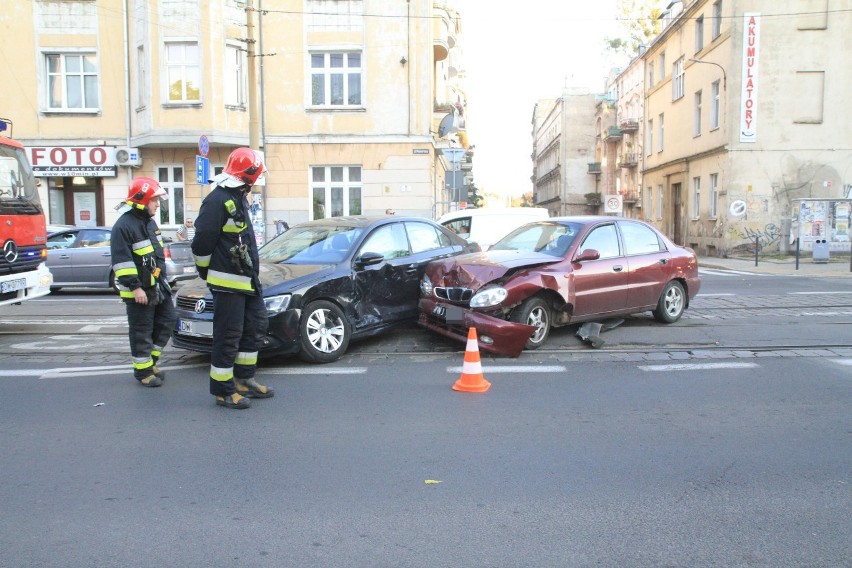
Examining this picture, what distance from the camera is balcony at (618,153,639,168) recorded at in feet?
145

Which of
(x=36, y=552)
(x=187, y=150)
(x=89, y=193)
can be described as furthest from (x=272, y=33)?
(x=36, y=552)

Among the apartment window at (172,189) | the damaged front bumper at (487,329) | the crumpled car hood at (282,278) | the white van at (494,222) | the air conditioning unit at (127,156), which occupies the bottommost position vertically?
the damaged front bumper at (487,329)

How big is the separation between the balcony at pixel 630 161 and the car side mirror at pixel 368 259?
130 feet

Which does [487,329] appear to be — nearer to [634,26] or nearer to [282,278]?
[282,278]

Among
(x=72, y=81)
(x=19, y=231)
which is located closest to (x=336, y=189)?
(x=72, y=81)

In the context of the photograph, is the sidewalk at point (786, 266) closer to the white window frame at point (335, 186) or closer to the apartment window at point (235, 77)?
the white window frame at point (335, 186)

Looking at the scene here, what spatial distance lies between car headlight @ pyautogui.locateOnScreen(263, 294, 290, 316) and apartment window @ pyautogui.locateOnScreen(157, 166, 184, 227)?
717 inches

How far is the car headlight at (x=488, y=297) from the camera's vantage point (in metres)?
7.34

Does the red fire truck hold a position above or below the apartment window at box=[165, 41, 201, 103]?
below

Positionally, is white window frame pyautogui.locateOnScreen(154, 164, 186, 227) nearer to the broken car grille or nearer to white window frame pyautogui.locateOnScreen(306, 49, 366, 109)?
white window frame pyautogui.locateOnScreen(306, 49, 366, 109)

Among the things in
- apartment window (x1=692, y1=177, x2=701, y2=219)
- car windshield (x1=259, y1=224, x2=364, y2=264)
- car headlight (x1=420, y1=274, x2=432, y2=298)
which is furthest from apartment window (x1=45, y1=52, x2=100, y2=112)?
apartment window (x1=692, y1=177, x2=701, y2=219)

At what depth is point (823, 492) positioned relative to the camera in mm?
3951

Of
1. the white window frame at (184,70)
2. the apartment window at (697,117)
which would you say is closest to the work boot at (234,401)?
the white window frame at (184,70)

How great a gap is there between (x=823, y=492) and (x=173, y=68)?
2279cm
